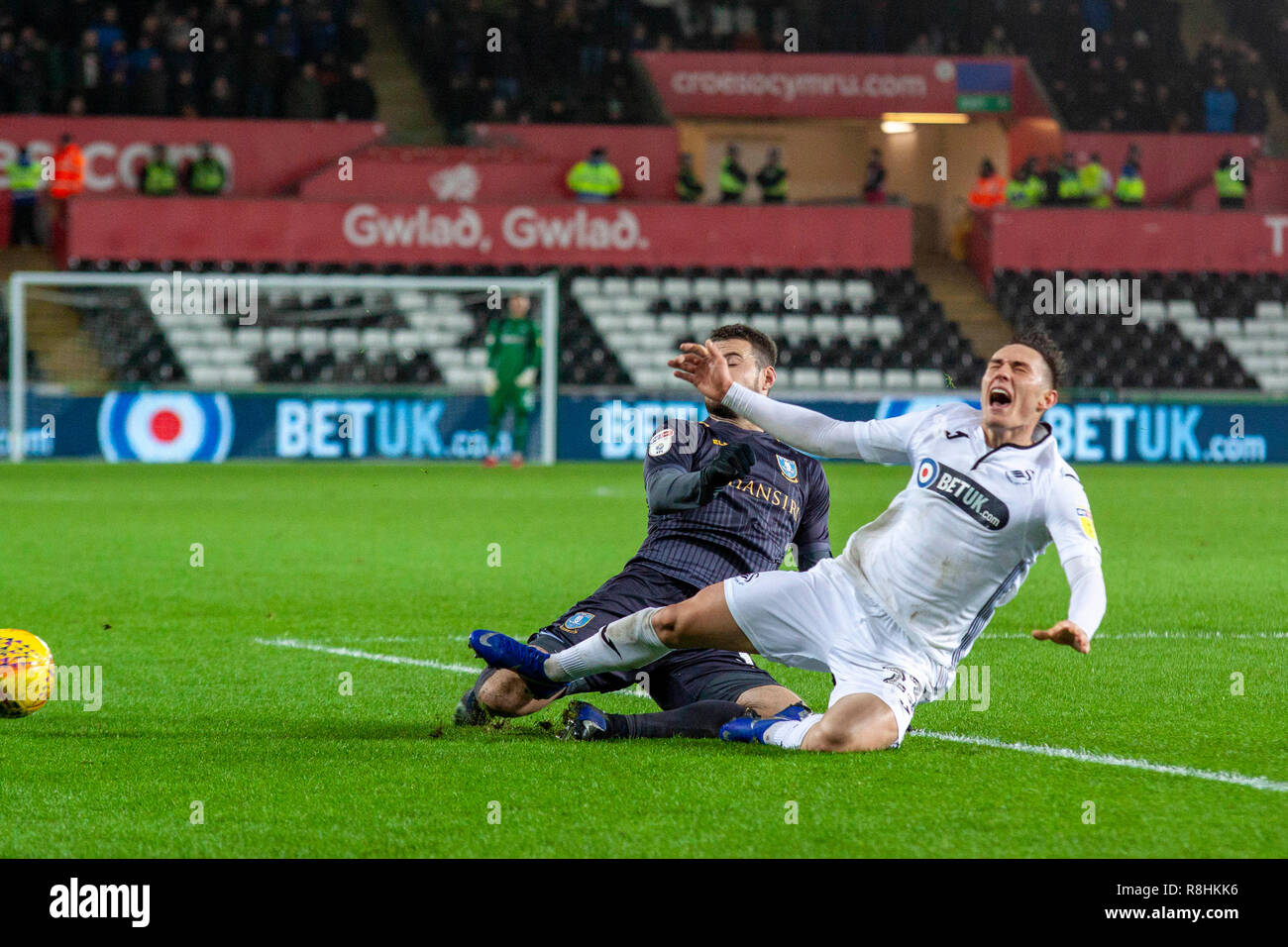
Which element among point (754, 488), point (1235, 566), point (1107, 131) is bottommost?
point (1235, 566)

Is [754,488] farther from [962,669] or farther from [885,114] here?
[885,114]

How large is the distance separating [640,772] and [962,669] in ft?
8.41

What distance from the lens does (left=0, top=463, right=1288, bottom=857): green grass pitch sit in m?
4.33

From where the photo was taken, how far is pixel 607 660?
5.53 metres

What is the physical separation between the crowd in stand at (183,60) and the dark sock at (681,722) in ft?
72.3

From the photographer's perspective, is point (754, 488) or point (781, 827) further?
point (754, 488)

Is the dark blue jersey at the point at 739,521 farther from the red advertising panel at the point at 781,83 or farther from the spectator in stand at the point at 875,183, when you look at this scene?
the red advertising panel at the point at 781,83

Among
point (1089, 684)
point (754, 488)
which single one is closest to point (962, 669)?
point (1089, 684)

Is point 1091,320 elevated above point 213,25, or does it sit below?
below

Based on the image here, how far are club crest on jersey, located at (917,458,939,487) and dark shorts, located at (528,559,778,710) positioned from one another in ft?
3.24

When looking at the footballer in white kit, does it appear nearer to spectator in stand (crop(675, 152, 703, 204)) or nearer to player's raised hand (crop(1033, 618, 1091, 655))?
player's raised hand (crop(1033, 618, 1091, 655))

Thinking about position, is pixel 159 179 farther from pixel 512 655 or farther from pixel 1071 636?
pixel 1071 636

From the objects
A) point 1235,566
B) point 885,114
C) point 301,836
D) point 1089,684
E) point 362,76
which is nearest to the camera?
point 301,836

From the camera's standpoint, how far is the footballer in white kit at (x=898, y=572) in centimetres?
525
